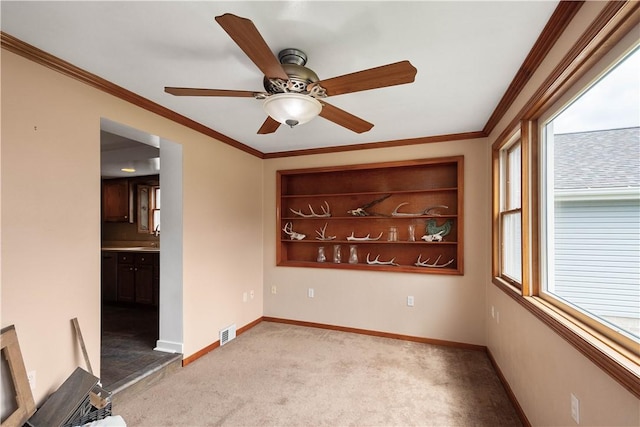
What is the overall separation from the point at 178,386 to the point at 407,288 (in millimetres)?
2599

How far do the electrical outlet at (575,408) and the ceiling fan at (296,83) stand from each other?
171cm

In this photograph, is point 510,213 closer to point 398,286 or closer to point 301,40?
point 398,286

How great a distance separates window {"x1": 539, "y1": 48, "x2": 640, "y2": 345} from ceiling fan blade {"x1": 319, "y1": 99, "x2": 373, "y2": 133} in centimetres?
117

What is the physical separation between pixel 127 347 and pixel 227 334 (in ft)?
3.27

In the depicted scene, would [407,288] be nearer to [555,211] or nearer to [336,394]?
[336,394]

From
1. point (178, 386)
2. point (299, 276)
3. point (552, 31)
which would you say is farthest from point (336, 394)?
point (552, 31)

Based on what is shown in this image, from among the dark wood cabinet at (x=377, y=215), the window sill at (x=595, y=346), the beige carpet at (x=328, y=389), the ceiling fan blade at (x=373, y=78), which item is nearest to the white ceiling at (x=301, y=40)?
the ceiling fan blade at (x=373, y=78)

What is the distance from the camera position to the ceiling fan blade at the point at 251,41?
112cm

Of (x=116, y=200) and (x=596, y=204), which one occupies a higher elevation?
(x=116, y=200)

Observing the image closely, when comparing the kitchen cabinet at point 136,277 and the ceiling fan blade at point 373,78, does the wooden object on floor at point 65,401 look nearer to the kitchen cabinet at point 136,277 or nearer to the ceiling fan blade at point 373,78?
the ceiling fan blade at point 373,78

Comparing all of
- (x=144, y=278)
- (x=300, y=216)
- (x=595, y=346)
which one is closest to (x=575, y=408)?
(x=595, y=346)

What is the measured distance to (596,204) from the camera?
1.45m

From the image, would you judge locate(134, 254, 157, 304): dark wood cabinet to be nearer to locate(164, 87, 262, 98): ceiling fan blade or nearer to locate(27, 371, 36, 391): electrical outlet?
locate(27, 371, 36, 391): electrical outlet

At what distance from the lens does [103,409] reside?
193 cm
